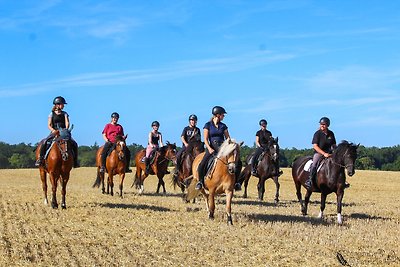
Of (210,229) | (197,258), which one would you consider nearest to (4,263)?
(197,258)

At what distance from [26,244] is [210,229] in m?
4.04

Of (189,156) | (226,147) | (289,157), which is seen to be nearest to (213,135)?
(226,147)

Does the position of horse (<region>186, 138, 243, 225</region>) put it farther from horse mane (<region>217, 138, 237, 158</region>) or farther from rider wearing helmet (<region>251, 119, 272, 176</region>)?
rider wearing helmet (<region>251, 119, 272, 176</region>)

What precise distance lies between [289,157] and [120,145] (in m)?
57.0

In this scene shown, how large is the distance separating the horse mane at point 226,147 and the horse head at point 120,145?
757 cm

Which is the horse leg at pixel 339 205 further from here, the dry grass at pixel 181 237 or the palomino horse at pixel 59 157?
the palomino horse at pixel 59 157

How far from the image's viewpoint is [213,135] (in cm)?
1505

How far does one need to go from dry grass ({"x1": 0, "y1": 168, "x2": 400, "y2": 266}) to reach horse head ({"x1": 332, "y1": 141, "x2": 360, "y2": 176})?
1439 mm

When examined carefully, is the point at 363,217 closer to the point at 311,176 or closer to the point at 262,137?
the point at 311,176

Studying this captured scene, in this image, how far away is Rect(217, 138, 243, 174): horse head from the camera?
14086 millimetres

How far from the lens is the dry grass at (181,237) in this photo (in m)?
9.95

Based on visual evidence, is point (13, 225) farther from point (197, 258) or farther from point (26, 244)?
point (197, 258)

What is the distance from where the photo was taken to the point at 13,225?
13.4 m

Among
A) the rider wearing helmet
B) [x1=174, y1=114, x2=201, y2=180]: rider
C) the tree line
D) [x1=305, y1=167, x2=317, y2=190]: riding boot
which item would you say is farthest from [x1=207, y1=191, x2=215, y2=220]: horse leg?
the tree line
